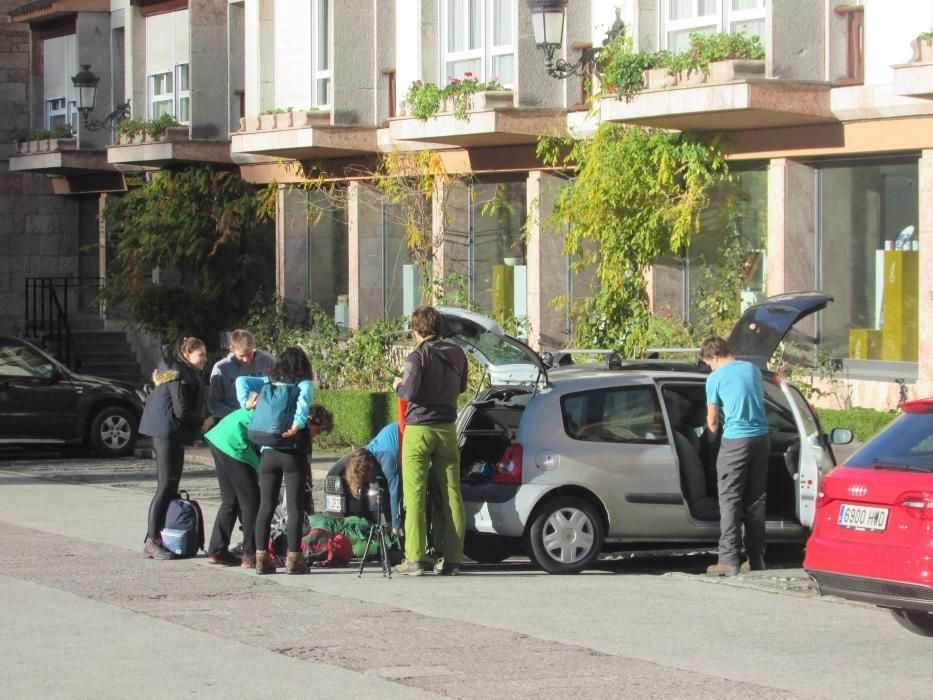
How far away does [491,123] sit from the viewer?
22.9 metres

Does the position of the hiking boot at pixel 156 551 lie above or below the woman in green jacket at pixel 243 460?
below

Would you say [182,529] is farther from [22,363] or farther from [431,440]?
[22,363]

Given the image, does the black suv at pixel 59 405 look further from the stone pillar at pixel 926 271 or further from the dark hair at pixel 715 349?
the dark hair at pixel 715 349

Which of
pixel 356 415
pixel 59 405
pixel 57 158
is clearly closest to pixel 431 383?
pixel 356 415

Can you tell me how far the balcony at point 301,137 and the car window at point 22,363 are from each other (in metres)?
5.89

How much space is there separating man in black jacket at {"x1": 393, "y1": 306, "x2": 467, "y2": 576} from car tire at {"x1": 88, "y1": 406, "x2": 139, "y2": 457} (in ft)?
40.3

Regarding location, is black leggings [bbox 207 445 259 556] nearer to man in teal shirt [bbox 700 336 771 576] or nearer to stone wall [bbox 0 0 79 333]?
man in teal shirt [bbox 700 336 771 576]

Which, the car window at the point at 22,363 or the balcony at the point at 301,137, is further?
the balcony at the point at 301,137

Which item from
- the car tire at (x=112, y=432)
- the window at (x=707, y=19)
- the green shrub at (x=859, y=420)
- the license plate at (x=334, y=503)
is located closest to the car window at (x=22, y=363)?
the car tire at (x=112, y=432)

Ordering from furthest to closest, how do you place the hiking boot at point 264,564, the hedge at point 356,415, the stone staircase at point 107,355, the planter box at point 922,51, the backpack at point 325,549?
1. the stone staircase at point 107,355
2. the hedge at point 356,415
3. the planter box at point 922,51
4. the backpack at point 325,549
5. the hiking boot at point 264,564

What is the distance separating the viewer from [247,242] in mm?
31828

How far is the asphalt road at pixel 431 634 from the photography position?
8.34m

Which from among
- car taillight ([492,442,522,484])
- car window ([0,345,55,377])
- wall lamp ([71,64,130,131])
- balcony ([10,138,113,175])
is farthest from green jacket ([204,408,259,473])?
balcony ([10,138,113,175])

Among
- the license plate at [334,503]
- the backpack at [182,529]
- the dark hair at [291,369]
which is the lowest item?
the backpack at [182,529]
